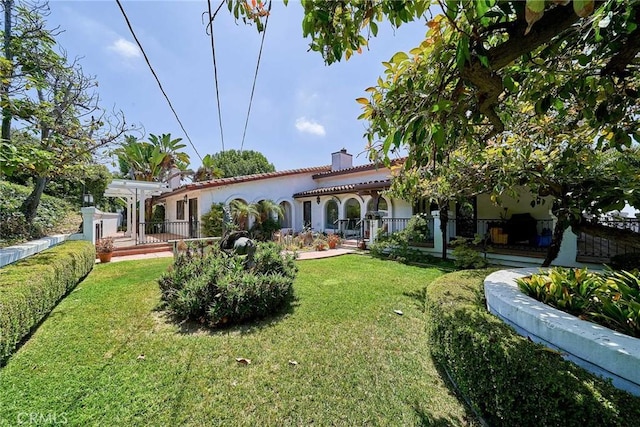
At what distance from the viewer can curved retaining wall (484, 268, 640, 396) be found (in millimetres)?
1977

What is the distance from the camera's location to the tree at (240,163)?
38.1m

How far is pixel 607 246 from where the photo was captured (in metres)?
9.81

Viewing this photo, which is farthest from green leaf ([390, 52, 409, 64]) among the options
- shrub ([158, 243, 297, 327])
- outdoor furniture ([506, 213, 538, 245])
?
outdoor furniture ([506, 213, 538, 245])

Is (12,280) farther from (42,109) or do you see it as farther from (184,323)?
(42,109)

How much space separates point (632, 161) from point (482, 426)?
222 inches

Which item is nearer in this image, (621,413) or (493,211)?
(621,413)

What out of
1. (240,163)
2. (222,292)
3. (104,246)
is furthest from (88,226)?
(240,163)

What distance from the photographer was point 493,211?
13.5 meters

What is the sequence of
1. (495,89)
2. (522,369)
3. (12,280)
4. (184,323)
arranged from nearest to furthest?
(522,369) → (495,89) → (12,280) → (184,323)

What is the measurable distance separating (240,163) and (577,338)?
39.6m

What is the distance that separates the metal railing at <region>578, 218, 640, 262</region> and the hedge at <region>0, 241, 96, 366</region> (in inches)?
449

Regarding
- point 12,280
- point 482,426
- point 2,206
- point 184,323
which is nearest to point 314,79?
point 184,323

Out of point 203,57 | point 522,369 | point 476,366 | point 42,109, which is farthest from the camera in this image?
point 42,109

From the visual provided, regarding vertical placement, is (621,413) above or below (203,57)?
below
